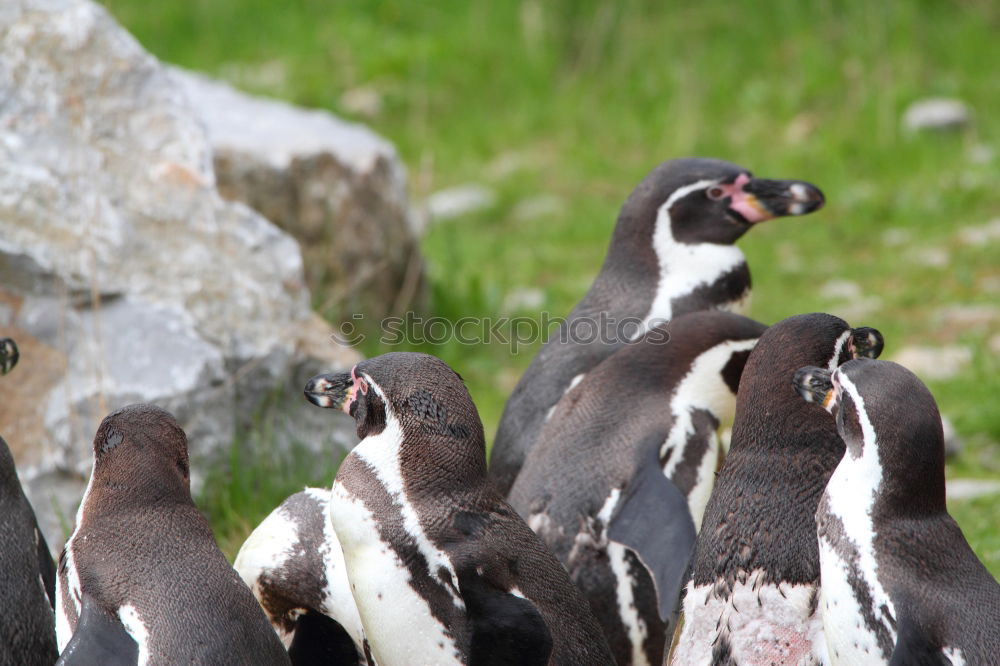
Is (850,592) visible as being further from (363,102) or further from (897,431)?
(363,102)

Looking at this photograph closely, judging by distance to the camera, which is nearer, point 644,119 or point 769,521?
point 769,521

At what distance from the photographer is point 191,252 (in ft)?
15.3

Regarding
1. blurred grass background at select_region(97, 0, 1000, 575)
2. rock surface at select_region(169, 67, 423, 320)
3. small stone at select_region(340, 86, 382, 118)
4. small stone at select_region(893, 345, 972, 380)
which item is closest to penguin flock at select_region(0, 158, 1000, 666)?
blurred grass background at select_region(97, 0, 1000, 575)

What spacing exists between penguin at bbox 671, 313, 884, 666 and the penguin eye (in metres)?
1.50

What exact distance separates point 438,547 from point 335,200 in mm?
3689

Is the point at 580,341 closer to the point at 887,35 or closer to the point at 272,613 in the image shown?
the point at 272,613

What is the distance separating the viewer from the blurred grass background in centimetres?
683

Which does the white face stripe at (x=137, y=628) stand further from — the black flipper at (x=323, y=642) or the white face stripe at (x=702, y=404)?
the white face stripe at (x=702, y=404)

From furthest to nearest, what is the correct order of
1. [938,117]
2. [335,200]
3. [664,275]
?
[938,117]
[335,200]
[664,275]

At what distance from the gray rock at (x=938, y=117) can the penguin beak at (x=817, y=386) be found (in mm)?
5895

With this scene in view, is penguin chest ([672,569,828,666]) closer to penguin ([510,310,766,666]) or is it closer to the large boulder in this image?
penguin ([510,310,766,666])

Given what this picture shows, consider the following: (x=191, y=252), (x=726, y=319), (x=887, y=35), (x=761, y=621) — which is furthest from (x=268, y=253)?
(x=887, y=35)

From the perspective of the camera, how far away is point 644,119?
9.13m

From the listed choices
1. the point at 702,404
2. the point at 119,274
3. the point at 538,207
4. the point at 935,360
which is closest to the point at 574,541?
the point at 702,404
